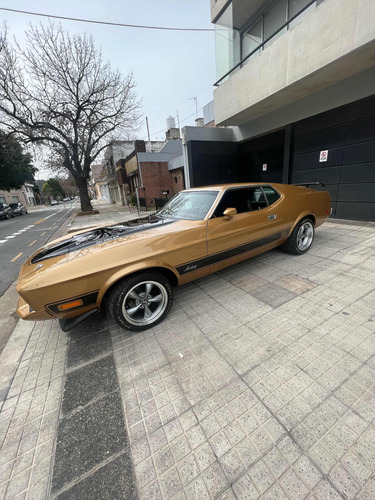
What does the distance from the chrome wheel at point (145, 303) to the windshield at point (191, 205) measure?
1.11m

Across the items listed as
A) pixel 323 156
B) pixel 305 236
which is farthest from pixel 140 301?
pixel 323 156

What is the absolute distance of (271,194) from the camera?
3549mm

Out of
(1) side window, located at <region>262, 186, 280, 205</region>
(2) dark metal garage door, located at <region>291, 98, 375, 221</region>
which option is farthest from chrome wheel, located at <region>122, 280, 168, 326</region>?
(2) dark metal garage door, located at <region>291, 98, 375, 221</region>

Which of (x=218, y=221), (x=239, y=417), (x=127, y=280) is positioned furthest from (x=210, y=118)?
(x=239, y=417)

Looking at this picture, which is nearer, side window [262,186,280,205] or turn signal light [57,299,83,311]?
turn signal light [57,299,83,311]

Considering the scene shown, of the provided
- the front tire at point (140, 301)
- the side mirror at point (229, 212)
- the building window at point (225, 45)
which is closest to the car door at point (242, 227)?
the side mirror at point (229, 212)

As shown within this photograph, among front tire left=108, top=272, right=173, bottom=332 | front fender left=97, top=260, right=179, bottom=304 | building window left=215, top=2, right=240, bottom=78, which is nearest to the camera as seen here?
front fender left=97, top=260, right=179, bottom=304

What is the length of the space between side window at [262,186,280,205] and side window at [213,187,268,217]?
11 centimetres

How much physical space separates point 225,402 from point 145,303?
1261 mm

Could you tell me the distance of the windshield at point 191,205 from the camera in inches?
115

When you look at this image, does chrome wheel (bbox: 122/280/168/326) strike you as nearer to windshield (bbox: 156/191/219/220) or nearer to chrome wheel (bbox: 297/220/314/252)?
windshield (bbox: 156/191/219/220)

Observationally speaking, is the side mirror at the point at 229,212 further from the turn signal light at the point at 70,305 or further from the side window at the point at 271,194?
the turn signal light at the point at 70,305

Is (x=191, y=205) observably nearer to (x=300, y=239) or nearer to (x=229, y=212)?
(x=229, y=212)

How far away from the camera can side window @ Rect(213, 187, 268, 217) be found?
2928 millimetres
